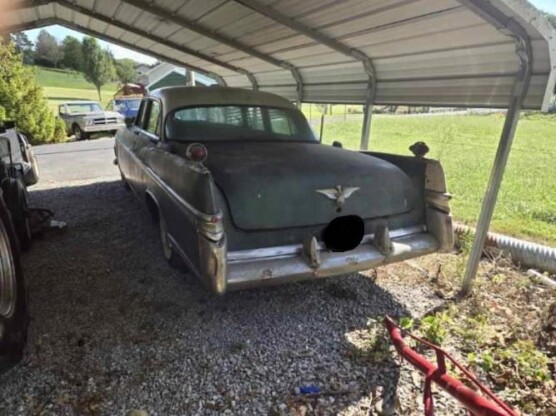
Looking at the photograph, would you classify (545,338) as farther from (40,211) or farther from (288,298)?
(40,211)

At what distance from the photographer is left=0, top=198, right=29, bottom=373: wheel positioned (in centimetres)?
225

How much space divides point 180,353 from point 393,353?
1.55 metres

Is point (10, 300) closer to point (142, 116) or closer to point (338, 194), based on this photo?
point (338, 194)

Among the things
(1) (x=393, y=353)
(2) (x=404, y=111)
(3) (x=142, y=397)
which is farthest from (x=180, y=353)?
(2) (x=404, y=111)

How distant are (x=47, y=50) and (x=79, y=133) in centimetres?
4463

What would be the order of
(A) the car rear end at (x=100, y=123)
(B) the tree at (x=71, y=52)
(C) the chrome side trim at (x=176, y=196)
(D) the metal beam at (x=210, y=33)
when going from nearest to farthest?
(C) the chrome side trim at (x=176, y=196)
(D) the metal beam at (x=210, y=33)
(A) the car rear end at (x=100, y=123)
(B) the tree at (x=71, y=52)

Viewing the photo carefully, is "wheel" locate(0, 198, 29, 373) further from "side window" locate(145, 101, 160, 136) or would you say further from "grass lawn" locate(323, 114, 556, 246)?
"grass lawn" locate(323, 114, 556, 246)

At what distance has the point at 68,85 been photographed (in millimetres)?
45219

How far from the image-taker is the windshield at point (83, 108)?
1739 centimetres

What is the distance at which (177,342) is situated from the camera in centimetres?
294

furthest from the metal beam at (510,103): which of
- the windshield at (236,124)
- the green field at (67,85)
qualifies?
the green field at (67,85)

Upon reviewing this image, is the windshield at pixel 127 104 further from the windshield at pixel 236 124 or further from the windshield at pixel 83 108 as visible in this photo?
the windshield at pixel 236 124

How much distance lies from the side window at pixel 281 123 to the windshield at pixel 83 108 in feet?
50.2

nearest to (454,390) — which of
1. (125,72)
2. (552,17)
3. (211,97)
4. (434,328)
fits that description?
(434,328)
